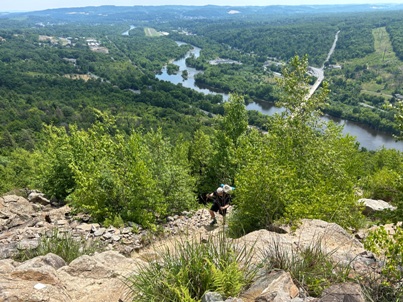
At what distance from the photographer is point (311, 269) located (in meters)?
5.52

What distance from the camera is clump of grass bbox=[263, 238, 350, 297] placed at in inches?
206

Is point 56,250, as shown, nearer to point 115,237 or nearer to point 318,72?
point 115,237

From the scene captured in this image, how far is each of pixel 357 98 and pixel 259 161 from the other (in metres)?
107

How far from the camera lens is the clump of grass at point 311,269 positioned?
5227mm

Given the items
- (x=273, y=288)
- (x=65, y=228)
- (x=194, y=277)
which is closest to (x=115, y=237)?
(x=65, y=228)

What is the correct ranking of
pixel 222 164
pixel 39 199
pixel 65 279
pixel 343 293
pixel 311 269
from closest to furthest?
pixel 343 293, pixel 311 269, pixel 65 279, pixel 39 199, pixel 222 164

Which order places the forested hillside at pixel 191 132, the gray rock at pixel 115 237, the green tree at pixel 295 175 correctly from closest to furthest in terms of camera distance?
the green tree at pixel 295 175 < the gray rock at pixel 115 237 < the forested hillside at pixel 191 132

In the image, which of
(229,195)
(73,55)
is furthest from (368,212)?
(73,55)

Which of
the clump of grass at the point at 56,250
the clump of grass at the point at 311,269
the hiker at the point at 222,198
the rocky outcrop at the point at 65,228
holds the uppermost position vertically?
the clump of grass at the point at 311,269

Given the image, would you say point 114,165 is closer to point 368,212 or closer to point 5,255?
point 5,255

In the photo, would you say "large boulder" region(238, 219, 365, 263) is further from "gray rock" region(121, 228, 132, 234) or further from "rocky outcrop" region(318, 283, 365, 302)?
"gray rock" region(121, 228, 132, 234)

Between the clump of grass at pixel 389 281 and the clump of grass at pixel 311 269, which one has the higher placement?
the clump of grass at pixel 389 281

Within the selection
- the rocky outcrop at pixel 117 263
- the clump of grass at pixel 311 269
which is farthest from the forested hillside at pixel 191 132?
the clump of grass at pixel 311 269

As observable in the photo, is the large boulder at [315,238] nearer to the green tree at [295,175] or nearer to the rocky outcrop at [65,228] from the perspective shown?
the green tree at [295,175]
